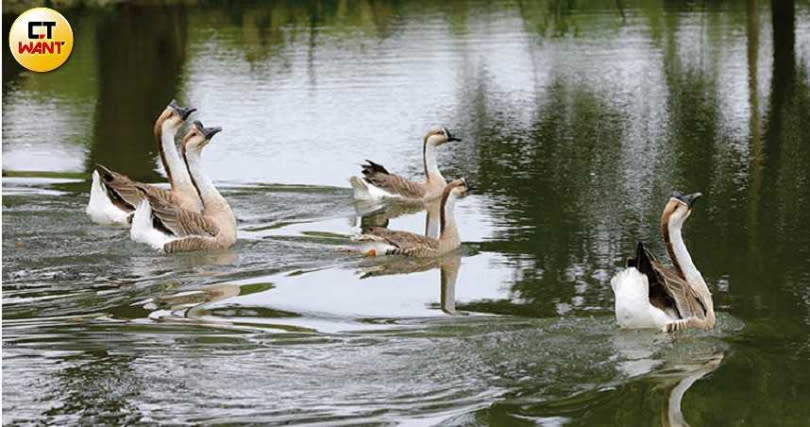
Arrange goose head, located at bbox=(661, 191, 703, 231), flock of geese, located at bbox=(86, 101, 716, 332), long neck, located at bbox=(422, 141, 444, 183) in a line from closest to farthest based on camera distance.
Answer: flock of geese, located at bbox=(86, 101, 716, 332), goose head, located at bbox=(661, 191, 703, 231), long neck, located at bbox=(422, 141, 444, 183)

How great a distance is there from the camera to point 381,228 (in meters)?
14.8

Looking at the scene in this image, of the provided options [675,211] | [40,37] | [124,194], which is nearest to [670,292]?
[675,211]

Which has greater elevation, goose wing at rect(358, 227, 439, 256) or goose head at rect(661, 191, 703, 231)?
goose head at rect(661, 191, 703, 231)

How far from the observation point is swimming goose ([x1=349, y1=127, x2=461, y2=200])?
17.6 metres

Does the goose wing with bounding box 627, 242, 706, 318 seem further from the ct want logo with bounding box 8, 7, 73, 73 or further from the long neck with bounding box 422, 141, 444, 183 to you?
the long neck with bounding box 422, 141, 444, 183

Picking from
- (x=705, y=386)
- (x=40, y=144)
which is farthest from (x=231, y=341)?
(x=40, y=144)

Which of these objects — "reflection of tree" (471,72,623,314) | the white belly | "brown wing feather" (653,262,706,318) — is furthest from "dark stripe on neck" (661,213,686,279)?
"reflection of tree" (471,72,623,314)

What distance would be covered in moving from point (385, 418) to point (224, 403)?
1.05 m

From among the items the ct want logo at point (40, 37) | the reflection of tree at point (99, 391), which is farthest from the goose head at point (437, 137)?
the reflection of tree at point (99, 391)

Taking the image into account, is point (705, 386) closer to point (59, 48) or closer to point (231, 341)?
point (231, 341)

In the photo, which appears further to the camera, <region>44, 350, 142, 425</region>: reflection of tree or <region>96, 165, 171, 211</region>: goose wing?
<region>96, 165, 171, 211</region>: goose wing

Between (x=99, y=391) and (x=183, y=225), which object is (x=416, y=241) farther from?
(x=99, y=391)

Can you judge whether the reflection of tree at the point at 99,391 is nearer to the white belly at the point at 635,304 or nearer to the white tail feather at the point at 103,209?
the white belly at the point at 635,304

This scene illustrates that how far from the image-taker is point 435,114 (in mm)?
24141
